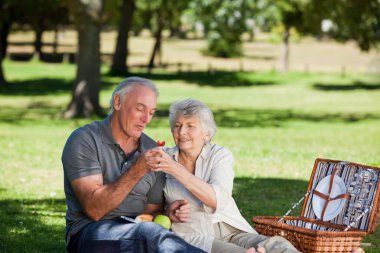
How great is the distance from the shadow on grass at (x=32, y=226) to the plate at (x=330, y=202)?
7.96 feet

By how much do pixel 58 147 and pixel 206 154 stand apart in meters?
11.8

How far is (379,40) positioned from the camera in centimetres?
4416

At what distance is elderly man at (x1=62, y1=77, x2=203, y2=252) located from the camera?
5.55 m

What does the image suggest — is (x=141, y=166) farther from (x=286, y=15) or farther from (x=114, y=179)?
(x=286, y=15)

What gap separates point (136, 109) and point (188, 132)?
0.45 meters

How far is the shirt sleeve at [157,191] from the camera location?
617 centimetres

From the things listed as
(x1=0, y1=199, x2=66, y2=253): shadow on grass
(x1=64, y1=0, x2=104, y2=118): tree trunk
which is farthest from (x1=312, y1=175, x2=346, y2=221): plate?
(x1=64, y1=0, x2=104, y2=118): tree trunk

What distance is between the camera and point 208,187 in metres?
5.92

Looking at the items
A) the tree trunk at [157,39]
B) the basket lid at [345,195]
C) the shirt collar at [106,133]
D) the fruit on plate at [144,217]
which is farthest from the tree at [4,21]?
the fruit on plate at [144,217]

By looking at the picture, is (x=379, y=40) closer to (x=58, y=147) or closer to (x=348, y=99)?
(x=348, y=99)

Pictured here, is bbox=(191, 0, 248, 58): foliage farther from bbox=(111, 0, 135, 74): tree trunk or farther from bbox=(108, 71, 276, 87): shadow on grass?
bbox=(111, 0, 135, 74): tree trunk

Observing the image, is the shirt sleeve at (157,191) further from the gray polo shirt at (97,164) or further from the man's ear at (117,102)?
the man's ear at (117,102)

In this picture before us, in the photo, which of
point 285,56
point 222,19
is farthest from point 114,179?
point 285,56

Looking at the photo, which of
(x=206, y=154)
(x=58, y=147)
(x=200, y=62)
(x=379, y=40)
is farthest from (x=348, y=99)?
(x=206, y=154)
